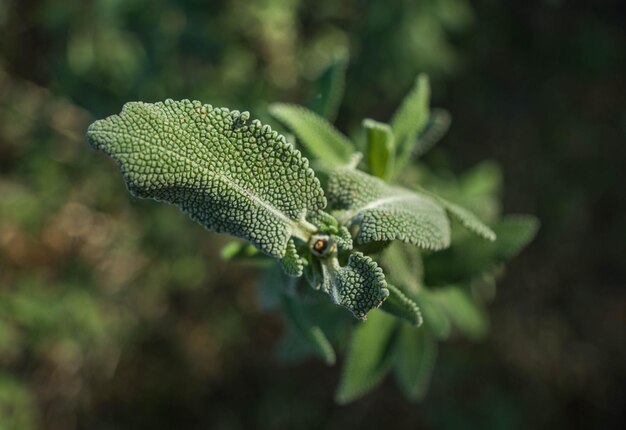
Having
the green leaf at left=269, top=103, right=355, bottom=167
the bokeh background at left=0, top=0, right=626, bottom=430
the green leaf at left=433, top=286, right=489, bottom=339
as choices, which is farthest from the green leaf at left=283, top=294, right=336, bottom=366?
the bokeh background at left=0, top=0, right=626, bottom=430

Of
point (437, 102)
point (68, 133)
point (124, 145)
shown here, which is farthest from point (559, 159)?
point (124, 145)

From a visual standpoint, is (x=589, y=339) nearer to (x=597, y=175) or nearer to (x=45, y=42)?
(x=597, y=175)

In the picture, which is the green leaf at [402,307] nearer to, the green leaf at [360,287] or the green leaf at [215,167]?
the green leaf at [360,287]

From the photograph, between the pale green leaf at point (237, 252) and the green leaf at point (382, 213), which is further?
the pale green leaf at point (237, 252)

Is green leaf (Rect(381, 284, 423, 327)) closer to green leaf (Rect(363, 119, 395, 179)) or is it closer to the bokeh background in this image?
green leaf (Rect(363, 119, 395, 179))

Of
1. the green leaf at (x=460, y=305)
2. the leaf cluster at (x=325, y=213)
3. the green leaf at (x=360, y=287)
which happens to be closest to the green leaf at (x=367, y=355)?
the leaf cluster at (x=325, y=213)

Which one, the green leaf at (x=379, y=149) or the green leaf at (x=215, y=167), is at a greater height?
the green leaf at (x=215, y=167)

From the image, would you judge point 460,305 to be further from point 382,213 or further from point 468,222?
point 382,213

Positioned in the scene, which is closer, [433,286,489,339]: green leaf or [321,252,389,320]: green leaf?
[321,252,389,320]: green leaf

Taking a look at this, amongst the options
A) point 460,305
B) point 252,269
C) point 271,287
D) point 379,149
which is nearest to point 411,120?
point 379,149
